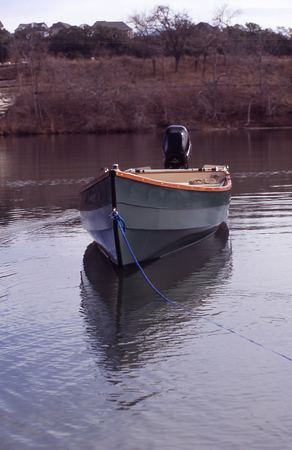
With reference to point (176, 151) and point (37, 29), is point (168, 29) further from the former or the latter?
point (176, 151)

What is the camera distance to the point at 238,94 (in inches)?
2958

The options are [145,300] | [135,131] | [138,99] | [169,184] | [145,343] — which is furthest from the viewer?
[138,99]

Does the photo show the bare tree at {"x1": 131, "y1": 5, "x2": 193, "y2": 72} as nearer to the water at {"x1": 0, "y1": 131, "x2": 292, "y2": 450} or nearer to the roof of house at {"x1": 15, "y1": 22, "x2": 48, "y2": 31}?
the roof of house at {"x1": 15, "y1": 22, "x2": 48, "y2": 31}

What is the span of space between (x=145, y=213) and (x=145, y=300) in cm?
241

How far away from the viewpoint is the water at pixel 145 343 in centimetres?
851

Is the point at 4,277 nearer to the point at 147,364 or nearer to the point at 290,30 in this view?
the point at 147,364

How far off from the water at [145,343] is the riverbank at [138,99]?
165ft

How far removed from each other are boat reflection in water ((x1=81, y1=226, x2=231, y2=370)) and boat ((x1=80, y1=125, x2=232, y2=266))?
1.12 ft

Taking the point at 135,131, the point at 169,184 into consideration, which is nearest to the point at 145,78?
the point at 135,131

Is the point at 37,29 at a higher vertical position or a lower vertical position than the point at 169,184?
higher

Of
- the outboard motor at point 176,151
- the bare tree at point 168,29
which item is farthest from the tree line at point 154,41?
the outboard motor at point 176,151

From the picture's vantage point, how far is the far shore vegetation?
72.4 meters

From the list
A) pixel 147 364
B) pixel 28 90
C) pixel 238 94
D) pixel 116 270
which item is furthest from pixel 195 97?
pixel 147 364

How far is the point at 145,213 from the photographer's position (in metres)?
15.6
